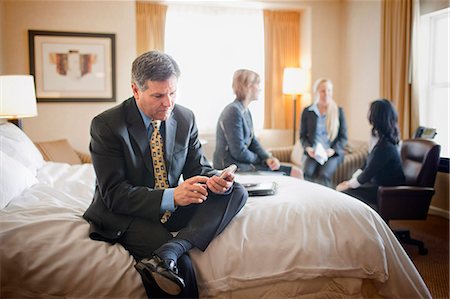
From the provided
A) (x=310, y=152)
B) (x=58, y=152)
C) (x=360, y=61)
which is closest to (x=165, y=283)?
(x=310, y=152)

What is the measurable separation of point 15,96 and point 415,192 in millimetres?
3008

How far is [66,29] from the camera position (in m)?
4.81

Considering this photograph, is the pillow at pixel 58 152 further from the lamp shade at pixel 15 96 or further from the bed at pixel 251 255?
the bed at pixel 251 255

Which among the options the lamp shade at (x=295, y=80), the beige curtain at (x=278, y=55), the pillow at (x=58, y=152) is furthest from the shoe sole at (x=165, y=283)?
the beige curtain at (x=278, y=55)

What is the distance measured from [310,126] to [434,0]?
1751 mm

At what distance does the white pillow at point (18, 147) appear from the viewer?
105 inches

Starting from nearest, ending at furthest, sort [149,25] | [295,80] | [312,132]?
[312,132] < [149,25] < [295,80]

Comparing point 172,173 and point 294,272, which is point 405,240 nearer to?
point 294,272

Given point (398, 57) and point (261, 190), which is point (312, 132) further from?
point (261, 190)

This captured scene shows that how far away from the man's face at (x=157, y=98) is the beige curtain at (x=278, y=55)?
162 inches

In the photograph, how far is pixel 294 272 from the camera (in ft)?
5.72

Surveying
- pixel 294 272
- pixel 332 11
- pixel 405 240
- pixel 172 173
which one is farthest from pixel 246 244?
pixel 332 11

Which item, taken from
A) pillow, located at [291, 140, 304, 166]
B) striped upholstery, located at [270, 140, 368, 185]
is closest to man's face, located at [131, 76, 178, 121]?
striped upholstery, located at [270, 140, 368, 185]

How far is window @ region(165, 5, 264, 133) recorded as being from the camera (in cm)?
552
